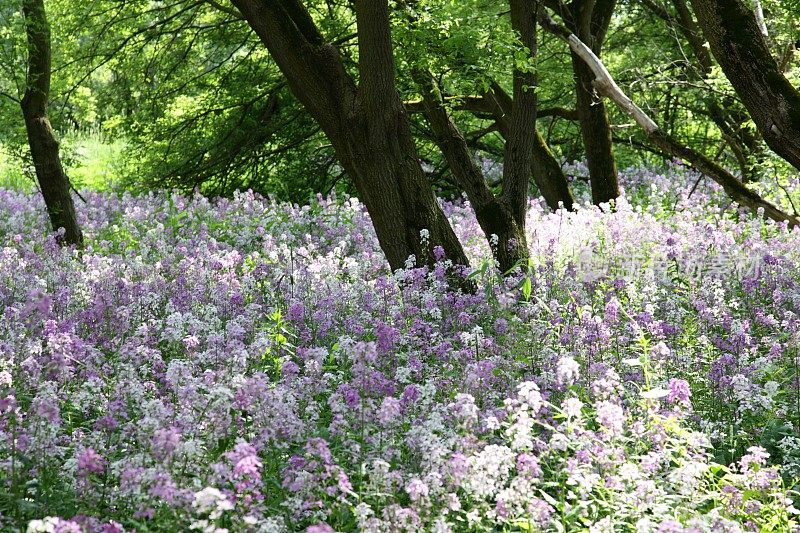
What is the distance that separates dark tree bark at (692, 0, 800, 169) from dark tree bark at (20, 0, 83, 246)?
8180mm

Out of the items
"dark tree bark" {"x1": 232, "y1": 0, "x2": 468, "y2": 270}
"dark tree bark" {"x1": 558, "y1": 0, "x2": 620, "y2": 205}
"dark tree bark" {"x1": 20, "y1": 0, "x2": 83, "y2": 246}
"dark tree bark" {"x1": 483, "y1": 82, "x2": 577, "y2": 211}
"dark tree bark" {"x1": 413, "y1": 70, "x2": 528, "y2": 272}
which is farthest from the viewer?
"dark tree bark" {"x1": 483, "y1": 82, "x2": 577, "y2": 211}

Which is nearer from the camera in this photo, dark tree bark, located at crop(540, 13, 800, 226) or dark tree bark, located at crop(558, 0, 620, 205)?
dark tree bark, located at crop(540, 13, 800, 226)

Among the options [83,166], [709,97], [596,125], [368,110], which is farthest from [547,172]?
[83,166]

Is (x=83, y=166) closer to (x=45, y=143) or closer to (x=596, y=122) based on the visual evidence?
(x=45, y=143)

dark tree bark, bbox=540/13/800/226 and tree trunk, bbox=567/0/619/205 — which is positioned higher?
tree trunk, bbox=567/0/619/205

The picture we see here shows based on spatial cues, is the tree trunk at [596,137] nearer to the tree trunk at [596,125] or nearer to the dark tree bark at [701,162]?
the tree trunk at [596,125]

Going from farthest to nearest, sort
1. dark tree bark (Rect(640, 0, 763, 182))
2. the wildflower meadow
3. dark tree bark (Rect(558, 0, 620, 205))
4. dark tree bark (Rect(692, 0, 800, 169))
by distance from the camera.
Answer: dark tree bark (Rect(640, 0, 763, 182)) → dark tree bark (Rect(558, 0, 620, 205)) → dark tree bark (Rect(692, 0, 800, 169)) → the wildflower meadow

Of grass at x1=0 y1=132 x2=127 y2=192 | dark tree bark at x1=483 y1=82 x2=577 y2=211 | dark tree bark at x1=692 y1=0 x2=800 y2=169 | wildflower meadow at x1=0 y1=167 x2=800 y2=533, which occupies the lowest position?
wildflower meadow at x1=0 y1=167 x2=800 y2=533

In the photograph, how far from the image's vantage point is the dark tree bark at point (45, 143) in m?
11.6

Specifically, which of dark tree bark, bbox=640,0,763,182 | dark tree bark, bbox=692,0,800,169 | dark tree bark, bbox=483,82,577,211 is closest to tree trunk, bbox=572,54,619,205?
dark tree bark, bbox=483,82,577,211

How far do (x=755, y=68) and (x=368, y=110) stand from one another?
3.08 meters

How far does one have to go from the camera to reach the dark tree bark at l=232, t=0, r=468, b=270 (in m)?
7.91

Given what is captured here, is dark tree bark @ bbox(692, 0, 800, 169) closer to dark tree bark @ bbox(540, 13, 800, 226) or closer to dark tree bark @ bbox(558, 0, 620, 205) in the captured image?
dark tree bark @ bbox(540, 13, 800, 226)

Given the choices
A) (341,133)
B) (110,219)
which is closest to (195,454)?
(341,133)
